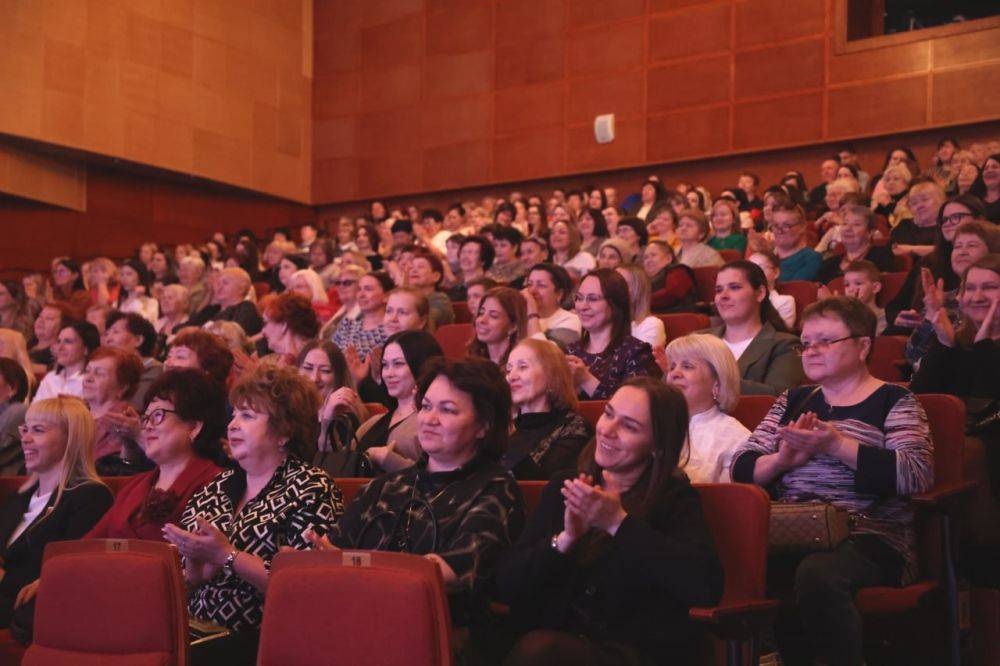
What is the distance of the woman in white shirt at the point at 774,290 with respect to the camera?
3.85m

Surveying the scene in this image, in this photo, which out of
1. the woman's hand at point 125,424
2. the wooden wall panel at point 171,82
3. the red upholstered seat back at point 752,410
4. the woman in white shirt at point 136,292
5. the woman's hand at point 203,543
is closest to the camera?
the woman's hand at point 203,543

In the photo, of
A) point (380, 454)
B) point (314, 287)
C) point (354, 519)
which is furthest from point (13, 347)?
→ point (354, 519)

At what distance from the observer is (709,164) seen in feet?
29.4

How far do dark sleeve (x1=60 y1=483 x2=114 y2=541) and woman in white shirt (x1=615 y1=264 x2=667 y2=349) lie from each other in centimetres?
163

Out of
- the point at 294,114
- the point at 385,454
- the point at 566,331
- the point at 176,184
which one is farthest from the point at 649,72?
the point at 385,454

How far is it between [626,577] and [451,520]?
324mm

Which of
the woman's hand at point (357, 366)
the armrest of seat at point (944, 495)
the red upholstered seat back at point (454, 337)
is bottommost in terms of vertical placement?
the armrest of seat at point (944, 495)

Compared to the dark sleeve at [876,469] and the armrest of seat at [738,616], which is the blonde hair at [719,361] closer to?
the dark sleeve at [876,469]

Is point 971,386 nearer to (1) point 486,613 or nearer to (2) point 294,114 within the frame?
(1) point 486,613

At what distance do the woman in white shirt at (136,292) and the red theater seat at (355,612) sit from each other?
4760mm

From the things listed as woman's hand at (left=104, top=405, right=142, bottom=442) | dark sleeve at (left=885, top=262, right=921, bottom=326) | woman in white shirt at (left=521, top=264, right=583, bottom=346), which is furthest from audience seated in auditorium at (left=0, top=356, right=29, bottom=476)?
dark sleeve at (left=885, top=262, right=921, bottom=326)

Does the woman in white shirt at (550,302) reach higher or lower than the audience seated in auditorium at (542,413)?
higher

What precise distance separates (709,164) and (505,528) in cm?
736

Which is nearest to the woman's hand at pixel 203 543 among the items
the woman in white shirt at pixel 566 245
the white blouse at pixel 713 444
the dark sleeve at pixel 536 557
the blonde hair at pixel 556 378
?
the dark sleeve at pixel 536 557
